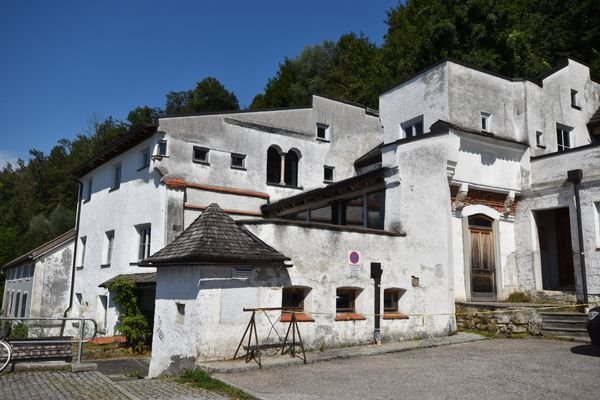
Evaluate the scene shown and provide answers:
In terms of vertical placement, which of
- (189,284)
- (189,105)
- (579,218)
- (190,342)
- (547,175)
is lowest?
(190,342)

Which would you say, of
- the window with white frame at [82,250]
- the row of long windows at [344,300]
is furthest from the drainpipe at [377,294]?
the window with white frame at [82,250]

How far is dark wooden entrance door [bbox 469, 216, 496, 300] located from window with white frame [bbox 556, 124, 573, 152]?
17.2ft

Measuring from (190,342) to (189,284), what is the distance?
45.0 inches

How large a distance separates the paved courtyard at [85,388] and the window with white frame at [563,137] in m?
16.1

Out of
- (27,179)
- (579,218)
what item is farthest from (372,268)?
(27,179)

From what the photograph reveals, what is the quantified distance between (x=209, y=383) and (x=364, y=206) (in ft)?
28.9

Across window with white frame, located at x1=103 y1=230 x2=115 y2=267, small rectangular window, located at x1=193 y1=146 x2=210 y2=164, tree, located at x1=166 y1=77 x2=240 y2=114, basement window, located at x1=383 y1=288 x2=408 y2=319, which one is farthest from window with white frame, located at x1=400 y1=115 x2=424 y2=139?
tree, located at x1=166 y1=77 x2=240 y2=114

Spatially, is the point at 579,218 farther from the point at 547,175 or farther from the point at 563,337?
the point at 563,337

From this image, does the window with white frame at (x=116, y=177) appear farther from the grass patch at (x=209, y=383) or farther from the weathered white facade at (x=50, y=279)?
the grass patch at (x=209, y=383)

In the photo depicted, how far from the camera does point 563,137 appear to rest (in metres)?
18.9

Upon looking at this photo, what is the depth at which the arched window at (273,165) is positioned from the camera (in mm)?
23250

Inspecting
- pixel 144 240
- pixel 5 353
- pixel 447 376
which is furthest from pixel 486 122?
pixel 5 353

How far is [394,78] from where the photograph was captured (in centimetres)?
3262

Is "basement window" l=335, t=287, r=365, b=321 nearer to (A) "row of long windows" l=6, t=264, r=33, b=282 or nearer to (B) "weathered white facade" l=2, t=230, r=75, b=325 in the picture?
(B) "weathered white facade" l=2, t=230, r=75, b=325
